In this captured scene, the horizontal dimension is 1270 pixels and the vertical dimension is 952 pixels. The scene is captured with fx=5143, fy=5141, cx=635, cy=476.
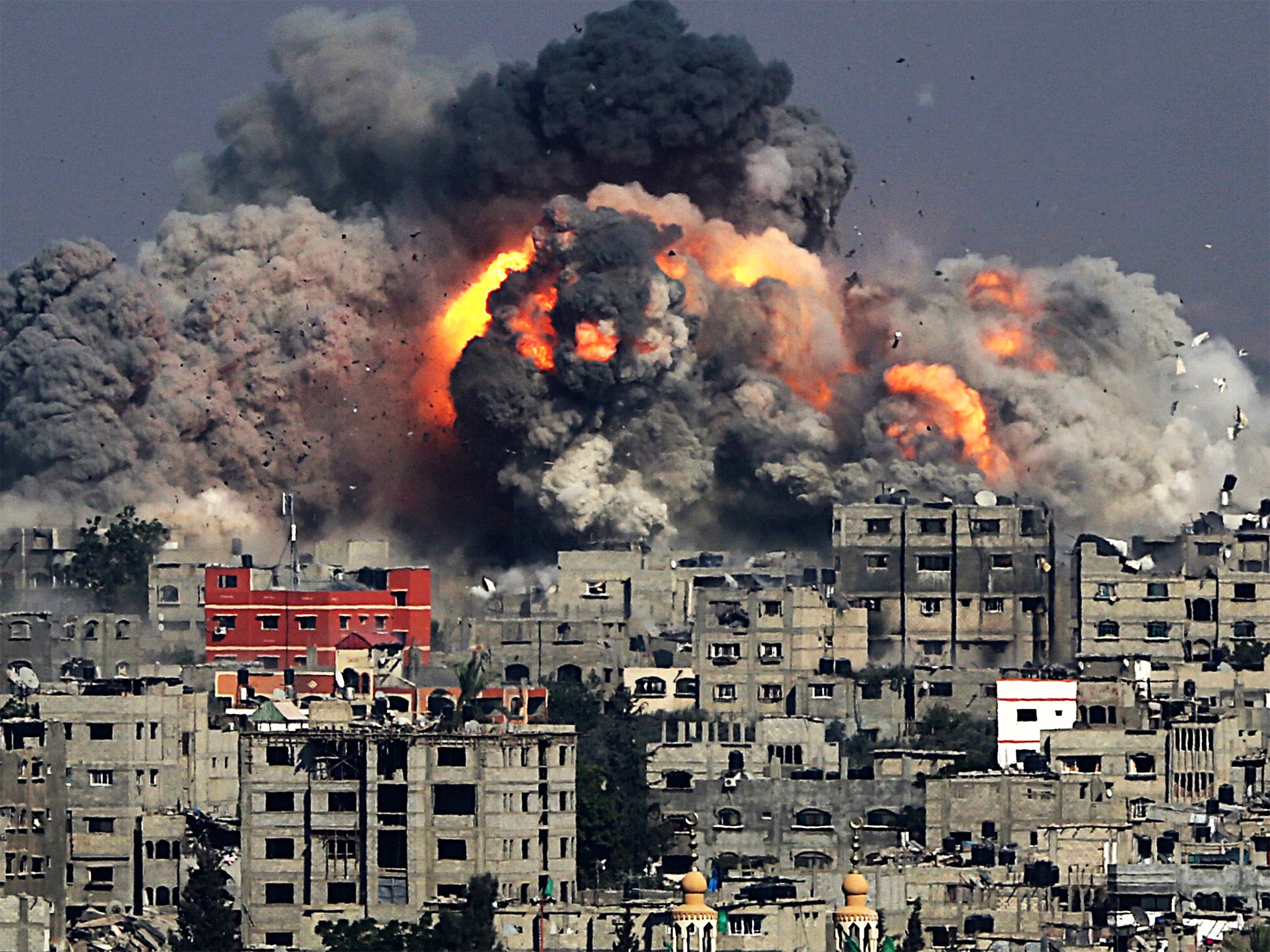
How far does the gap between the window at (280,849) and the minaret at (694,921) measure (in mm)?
15585

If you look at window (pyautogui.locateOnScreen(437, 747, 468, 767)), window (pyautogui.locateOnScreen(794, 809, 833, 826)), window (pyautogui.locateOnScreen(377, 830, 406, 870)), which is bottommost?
window (pyautogui.locateOnScreen(377, 830, 406, 870))

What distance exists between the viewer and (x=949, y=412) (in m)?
160

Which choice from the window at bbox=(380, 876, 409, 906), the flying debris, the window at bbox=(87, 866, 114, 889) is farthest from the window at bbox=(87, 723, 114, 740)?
the flying debris

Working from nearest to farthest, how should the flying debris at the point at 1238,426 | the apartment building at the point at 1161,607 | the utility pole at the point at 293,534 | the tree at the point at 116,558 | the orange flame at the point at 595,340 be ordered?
1. the apartment building at the point at 1161,607
2. the utility pole at the point at 293,534
3. the tree at the point at 116,558
4. the orange flame at the point at 595,340
5. the flying debris at the point at 1238,426

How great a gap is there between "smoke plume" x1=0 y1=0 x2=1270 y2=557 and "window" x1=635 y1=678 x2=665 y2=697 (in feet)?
67.1

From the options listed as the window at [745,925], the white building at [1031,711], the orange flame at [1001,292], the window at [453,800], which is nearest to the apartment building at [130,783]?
the window at [453,800]

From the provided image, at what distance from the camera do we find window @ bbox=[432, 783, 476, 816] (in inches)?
3900

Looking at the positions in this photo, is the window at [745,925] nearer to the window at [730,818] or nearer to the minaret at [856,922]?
the minaret at [856,922]

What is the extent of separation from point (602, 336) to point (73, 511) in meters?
18.8

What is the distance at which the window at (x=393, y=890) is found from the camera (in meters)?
98.5

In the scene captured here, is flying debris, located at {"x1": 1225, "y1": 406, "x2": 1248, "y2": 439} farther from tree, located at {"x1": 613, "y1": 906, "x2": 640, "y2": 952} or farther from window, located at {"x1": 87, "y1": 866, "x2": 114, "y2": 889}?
tree, located at {"x1": 613, "y1": 906, "x2": 640, "y2": 952}

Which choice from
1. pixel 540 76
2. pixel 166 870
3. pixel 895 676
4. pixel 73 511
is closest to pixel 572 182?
pixel 540 76

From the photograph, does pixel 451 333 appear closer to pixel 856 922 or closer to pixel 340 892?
pixel 340 892

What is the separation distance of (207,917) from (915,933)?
13.0 metres
